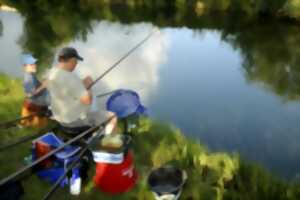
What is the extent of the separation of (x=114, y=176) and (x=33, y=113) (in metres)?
1.91

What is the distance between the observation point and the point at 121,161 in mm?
5305

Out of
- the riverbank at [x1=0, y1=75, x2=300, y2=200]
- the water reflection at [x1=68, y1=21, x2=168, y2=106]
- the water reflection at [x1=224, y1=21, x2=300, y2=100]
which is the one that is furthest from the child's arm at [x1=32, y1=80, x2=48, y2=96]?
the water reflection at [x1=224, y1=21, x2=300, y2=100]

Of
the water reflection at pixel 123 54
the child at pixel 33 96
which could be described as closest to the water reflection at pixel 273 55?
the water reflection at pixel 123 54

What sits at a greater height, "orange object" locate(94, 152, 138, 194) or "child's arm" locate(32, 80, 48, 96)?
"child's arm" locate(32, 80, 48, 96)

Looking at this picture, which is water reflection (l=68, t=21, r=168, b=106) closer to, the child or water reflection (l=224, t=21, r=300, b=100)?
water reflection (l=224, t=21, r=300, b=100)

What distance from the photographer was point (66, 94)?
16.9ft

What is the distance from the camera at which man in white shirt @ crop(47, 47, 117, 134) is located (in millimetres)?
5082

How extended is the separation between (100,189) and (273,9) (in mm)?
17924

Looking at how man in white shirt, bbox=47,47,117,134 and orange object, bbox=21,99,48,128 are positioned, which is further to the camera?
orange object, bbox=21,99,48,128

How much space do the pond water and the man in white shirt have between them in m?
4.15

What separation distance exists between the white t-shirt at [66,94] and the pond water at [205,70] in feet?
13.7

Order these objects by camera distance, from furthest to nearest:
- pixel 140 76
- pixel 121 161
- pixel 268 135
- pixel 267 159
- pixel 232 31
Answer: pixel 232 31, pixel 140 76, pixel 268 135, pixel 267 159, pixel 121 161

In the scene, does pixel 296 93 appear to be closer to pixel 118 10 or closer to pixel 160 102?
pixel 160 102

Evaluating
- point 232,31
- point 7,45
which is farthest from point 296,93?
point 7,45
